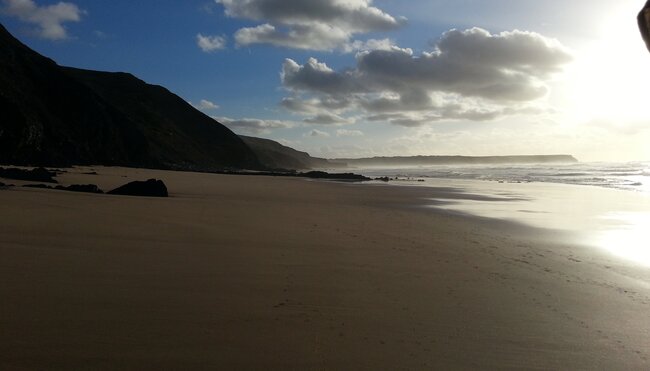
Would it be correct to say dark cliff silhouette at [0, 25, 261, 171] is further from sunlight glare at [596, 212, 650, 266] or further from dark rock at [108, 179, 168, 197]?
sunlight glare at [596, 212, 650, 266]

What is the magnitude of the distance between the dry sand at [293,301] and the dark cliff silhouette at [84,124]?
21352 millimetres

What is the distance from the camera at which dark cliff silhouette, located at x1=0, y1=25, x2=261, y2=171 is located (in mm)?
28109

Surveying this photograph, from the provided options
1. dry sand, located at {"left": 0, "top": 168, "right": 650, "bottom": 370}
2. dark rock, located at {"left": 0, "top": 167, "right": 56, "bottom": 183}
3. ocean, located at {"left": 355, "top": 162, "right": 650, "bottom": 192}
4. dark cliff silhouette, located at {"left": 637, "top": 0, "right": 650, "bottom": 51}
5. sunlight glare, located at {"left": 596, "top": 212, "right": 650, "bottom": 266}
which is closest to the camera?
dark cliff silhouette, located at {"left": 637, "top": 0, "right": 650, "bottom": 51}

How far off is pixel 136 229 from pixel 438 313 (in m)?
5.93

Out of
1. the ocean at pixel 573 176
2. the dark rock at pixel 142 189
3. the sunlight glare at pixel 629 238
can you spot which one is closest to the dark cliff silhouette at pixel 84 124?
the dark rock at pixel 142 189

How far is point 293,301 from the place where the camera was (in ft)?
17.0

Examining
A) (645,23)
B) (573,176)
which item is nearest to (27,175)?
(645,23)

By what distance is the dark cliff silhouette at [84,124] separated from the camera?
92.2 ft

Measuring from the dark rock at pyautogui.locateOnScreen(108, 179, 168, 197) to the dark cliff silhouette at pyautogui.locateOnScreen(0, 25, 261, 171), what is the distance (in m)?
15.0

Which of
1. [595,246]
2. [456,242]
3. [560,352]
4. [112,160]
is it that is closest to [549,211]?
[595,246]

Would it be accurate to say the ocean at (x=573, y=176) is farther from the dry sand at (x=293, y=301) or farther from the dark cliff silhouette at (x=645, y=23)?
the dark cliff silhouette at (x=645, y=23)

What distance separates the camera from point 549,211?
17891 millimetres

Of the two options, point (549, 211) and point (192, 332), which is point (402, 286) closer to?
point (192, 332)

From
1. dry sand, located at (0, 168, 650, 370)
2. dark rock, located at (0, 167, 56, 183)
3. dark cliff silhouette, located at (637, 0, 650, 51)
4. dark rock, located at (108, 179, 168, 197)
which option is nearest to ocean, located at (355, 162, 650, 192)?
dry sand, located at (0, 168, 650, 370)
